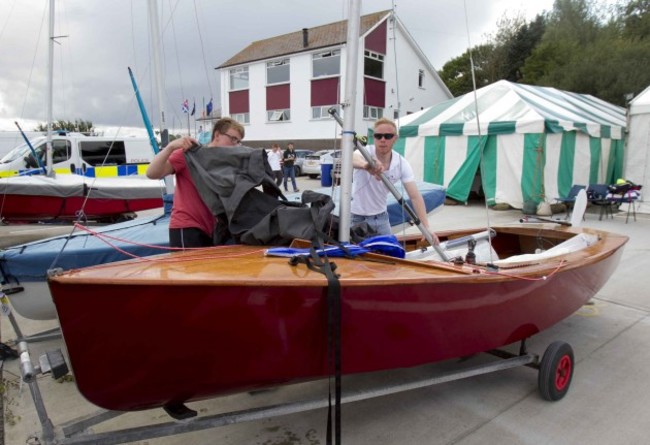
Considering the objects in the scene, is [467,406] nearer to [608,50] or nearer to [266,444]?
[266,444]

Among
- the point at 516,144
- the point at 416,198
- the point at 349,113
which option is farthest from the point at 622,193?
the point at 349,113

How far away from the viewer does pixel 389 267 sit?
2365mm

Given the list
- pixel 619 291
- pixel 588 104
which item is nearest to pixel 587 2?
pixel 588 104

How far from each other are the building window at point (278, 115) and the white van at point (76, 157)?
50.0 feet

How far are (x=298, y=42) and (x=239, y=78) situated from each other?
4761 millimetres

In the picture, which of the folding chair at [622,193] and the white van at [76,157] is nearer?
the folding chair at [622,193]

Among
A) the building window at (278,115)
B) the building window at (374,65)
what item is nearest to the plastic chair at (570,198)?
the building window at (374,65)

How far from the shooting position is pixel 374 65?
2566 cm

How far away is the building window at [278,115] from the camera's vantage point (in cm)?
2744

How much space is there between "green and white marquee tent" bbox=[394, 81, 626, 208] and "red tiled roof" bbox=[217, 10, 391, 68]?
1294cm

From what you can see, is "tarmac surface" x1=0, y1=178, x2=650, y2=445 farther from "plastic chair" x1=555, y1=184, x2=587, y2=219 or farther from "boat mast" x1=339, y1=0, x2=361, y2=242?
"plastic chair" x1=555, y1=184, x2=587, y2=219

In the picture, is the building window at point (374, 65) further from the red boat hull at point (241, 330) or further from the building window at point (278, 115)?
the red boat hull at point (241, 330)

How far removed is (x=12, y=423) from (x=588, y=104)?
16.0 metres

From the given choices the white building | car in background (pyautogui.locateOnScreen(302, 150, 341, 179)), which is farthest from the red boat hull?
the white building
